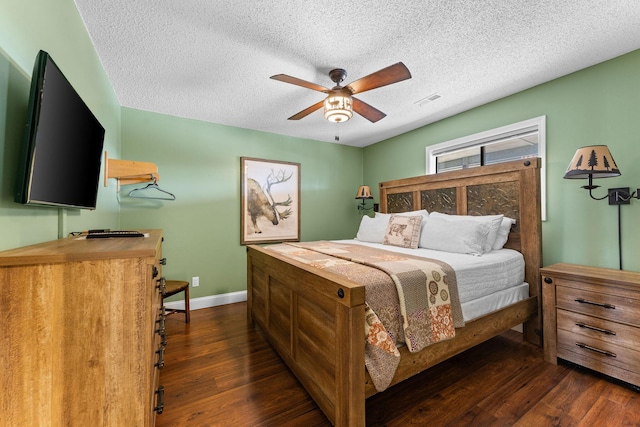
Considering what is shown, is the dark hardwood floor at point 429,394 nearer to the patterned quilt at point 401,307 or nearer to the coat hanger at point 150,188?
the patterned quilt at point 401,307

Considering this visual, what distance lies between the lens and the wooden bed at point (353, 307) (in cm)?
128

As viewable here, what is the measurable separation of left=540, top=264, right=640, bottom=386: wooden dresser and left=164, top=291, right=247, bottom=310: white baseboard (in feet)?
10.7

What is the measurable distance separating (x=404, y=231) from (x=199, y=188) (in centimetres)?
258

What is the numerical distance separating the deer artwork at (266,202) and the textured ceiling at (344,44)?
122 cm

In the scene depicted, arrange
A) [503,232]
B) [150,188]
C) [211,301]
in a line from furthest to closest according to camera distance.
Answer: [211,301]
[150,188]
[503,232]

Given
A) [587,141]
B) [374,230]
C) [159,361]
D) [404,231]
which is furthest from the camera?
[374,230]

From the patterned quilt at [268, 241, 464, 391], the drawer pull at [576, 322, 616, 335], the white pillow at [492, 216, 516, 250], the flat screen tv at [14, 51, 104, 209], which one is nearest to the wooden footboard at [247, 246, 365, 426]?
the patterned quilt at [268, 241, 464, 391]

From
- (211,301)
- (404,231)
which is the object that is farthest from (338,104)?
(211,301)

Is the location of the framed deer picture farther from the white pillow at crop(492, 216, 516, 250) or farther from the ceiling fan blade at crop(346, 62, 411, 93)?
the white pillow at crop(492, 216, 516, 250)

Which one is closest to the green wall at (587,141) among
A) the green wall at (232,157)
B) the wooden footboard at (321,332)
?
the green wall at (232,157)

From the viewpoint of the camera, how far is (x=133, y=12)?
166cm

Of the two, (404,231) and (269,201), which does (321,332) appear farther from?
(269,201)

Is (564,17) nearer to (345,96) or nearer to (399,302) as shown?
(345,96)

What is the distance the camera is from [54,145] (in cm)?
111
